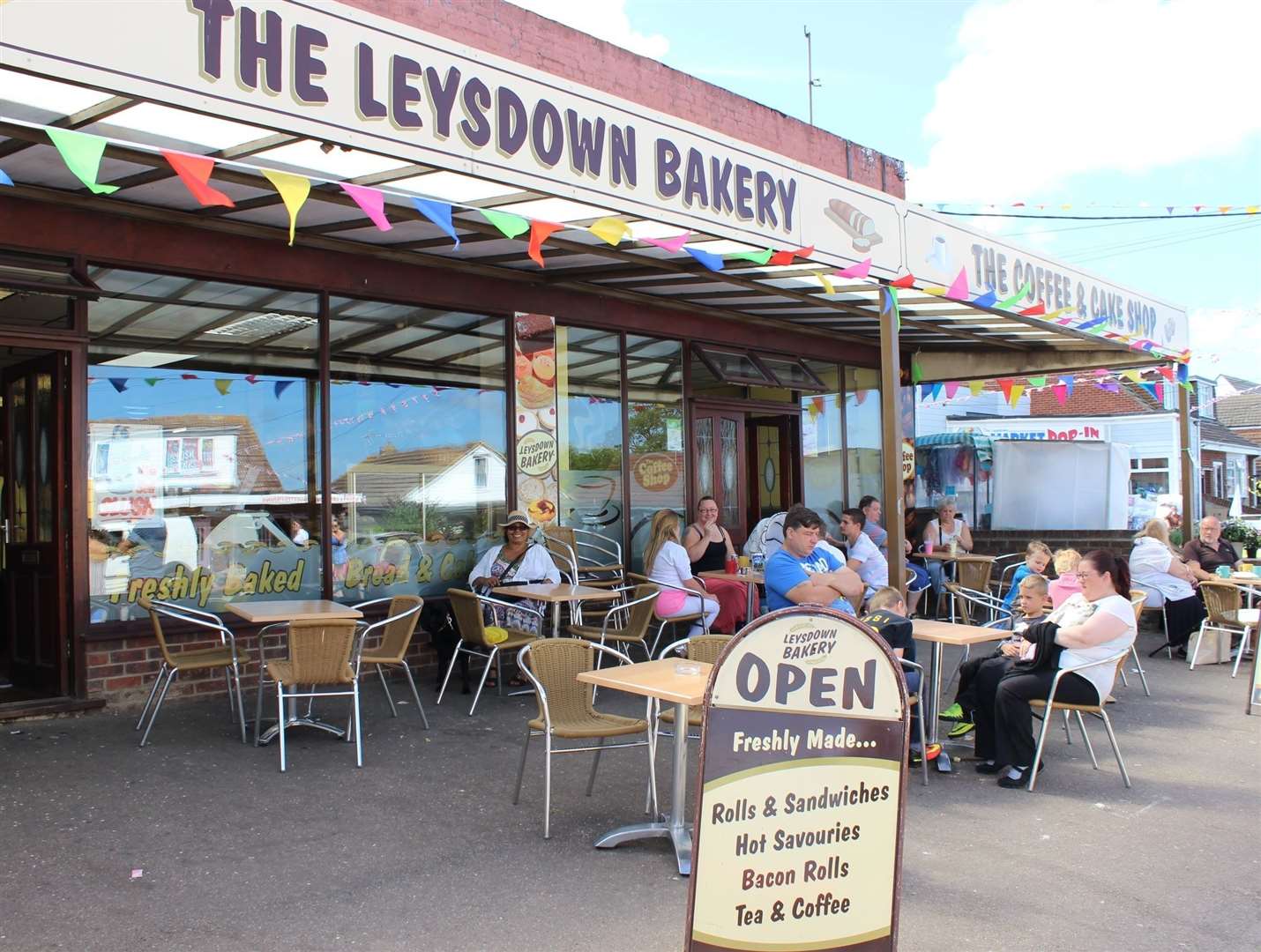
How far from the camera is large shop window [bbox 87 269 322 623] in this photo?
7137mm

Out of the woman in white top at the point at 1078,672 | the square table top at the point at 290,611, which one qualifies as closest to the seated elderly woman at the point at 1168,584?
the woman in white top at the point at 1078,672

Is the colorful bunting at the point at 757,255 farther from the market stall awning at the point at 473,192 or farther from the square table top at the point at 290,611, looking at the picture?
the square table top at the point at 290,611

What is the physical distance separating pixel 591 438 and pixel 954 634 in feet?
15.1

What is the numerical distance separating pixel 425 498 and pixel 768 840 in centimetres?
635

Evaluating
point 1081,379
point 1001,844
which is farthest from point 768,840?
point 1081,379

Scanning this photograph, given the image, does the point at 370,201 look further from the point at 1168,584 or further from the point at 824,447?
the point at 824,447

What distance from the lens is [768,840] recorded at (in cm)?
295

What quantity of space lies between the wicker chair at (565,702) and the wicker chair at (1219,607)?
623 cm

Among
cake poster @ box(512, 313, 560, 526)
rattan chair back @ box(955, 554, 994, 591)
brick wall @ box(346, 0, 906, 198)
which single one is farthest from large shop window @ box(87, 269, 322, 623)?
rattan chair back @ box(955, 554, 994, 591)

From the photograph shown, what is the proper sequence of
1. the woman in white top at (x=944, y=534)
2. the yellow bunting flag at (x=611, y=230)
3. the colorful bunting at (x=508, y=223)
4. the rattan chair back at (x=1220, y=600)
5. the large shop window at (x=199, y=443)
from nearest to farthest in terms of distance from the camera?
the colorful bunting at (x=508, y=223)
the yellow bunting flag at (x=611, y=230)
the large shop window at (x=199, y=443)
the rattan chair back at (x=1220, y=600)
the woman in white top at (x=944, y=534)

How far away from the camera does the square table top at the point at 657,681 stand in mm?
4297

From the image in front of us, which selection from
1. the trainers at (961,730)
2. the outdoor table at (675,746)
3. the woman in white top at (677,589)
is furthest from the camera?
the woman in white top at (677,589)

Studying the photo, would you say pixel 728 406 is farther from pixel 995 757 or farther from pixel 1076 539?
pixel 995 757

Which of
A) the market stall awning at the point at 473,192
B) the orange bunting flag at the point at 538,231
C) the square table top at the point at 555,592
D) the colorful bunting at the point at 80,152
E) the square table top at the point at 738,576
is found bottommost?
the square table top at the point at 738,576
